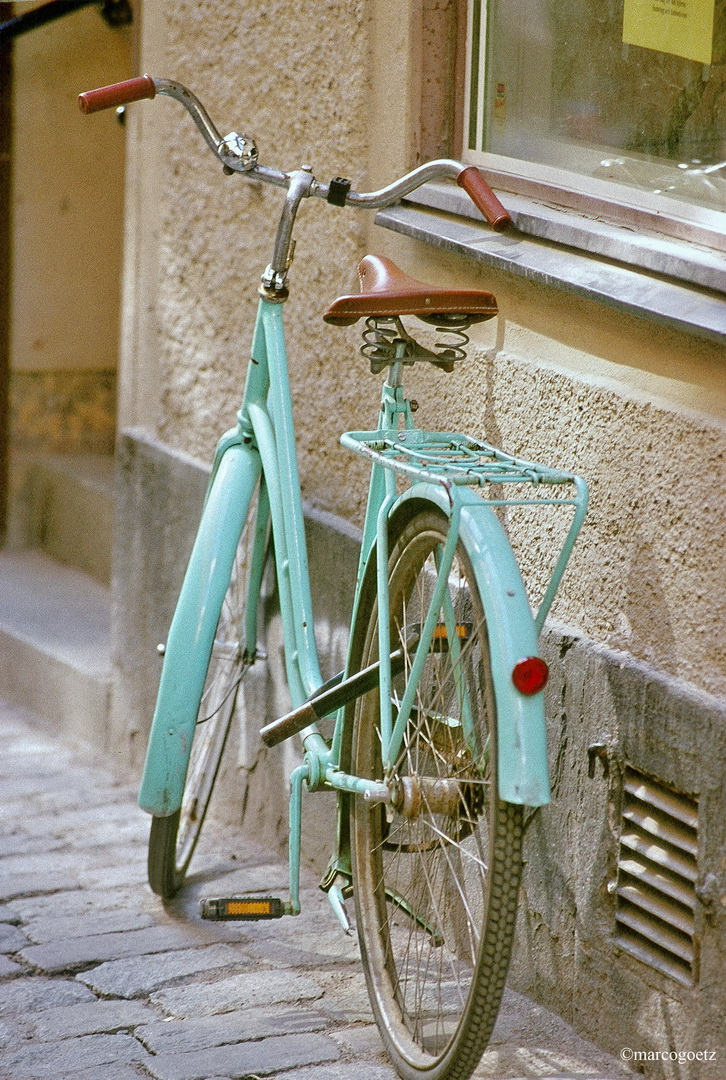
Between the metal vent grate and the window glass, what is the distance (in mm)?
1075

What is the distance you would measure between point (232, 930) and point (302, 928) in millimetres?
156

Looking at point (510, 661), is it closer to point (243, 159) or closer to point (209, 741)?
point (243, 159)

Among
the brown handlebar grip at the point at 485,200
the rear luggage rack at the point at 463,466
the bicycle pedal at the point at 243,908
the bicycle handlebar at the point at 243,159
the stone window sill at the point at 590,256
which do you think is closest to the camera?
the rear luggage rack at the point at 463,466

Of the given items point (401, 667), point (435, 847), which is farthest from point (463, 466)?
point (435, 847)

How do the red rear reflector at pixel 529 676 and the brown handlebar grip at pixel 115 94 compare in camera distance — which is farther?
the brown handlebar grip at pixel 115 94

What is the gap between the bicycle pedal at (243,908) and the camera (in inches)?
118

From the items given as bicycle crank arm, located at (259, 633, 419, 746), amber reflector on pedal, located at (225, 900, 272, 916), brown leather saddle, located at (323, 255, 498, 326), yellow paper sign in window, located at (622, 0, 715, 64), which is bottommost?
amber reflector on pedal, located at (225, 900, 272, 916)

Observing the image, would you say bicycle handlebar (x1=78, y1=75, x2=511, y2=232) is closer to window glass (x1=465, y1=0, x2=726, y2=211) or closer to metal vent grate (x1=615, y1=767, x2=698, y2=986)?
window glass (x1=465, y1=0, x2=726, y2=211)

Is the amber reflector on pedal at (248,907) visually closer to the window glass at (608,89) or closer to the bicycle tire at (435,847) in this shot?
the bicycle tire at (435,847)

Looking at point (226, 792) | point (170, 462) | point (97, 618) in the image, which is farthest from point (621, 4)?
point (97, 618)

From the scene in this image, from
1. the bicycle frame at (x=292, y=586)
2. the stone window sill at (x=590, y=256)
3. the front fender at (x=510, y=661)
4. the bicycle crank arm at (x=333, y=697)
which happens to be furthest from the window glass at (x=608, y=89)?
the bicycle crank arm at (x=333, y=697)

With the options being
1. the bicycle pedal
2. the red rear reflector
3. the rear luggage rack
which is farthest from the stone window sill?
the bicycle pedal

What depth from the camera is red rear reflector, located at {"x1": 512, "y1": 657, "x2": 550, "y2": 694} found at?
7.47ft

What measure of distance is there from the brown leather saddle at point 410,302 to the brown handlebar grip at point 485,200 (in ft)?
0.45
